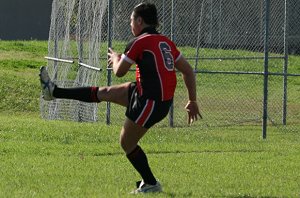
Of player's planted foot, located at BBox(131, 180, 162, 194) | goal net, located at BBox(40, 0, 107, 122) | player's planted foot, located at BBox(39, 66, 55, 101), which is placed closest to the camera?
player's planted foot, located at BBox(131, 180, 162, 194)

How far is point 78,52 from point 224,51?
6.41 metres

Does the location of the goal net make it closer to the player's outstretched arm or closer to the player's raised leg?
the player's raised leg

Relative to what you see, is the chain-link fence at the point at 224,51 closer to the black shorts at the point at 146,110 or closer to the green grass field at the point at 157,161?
the green grass field at the point at 157,161

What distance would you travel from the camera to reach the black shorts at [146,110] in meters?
8.54

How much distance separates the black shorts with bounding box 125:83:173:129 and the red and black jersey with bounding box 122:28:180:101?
48mm

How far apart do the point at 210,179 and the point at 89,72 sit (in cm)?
731

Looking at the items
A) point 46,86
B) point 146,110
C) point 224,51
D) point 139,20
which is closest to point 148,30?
point 139,20

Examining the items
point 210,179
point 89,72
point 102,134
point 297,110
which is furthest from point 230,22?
point 210,179

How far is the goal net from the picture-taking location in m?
16.5

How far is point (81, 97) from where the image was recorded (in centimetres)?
880

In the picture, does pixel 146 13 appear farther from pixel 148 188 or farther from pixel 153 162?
pixel 153 162

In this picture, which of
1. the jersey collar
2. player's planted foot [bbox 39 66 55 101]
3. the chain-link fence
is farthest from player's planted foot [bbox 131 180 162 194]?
the chain-link fence

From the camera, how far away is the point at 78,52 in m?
17.3

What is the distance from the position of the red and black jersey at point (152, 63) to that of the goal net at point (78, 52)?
23.3ft
